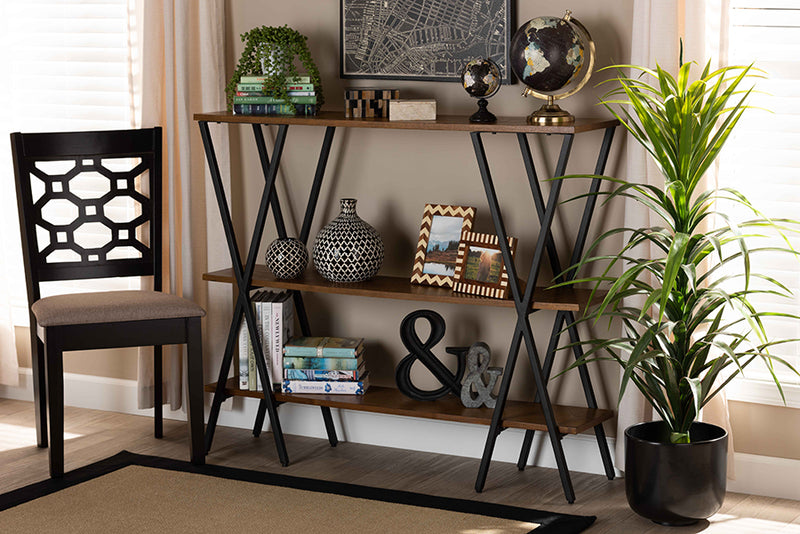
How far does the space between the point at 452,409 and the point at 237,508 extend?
71 centimetres

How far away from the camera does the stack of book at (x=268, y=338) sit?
3559 millimetres

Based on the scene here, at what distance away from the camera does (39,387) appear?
11.9 ft

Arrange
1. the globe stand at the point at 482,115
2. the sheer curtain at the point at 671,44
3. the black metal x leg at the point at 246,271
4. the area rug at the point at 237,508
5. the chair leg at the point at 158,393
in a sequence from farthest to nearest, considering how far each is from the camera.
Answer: the chair leg at the point at 158,393
the black metal x leg at the point at 246,271
the globe stand at the point at 482,115
the sheer curtain at the point at 671,44
the area rug at the point at 237,508

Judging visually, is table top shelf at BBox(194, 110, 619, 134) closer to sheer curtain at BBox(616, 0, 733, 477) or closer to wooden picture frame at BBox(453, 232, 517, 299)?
sheer curtain at BBox(616, 0, 733, 477)

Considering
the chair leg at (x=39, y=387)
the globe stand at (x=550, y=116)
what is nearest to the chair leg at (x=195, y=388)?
the chair leg at (x=39, y=387)

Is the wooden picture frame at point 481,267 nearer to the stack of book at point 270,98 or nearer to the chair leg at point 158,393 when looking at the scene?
the stack of book at point 270,98

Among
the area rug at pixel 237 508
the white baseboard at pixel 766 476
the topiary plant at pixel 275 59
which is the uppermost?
the topiary plant at pixel 275 59

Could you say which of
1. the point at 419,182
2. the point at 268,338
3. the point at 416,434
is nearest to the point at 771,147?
the point at 419,182

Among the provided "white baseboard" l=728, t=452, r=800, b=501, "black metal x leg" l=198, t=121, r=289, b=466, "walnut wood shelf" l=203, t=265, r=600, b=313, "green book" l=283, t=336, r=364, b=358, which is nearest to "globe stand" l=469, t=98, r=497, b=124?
"walnut wood shelf" l=203, t=265, r=600, b=313

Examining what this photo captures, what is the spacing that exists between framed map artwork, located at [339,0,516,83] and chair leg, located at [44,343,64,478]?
1262mm

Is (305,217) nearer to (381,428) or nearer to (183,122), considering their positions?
(183,122)

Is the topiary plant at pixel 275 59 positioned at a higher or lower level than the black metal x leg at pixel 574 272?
higher

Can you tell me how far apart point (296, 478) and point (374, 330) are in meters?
0.60

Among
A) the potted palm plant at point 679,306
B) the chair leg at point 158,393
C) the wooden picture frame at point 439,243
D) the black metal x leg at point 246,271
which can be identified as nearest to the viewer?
the potted palm plant at point 679,306
